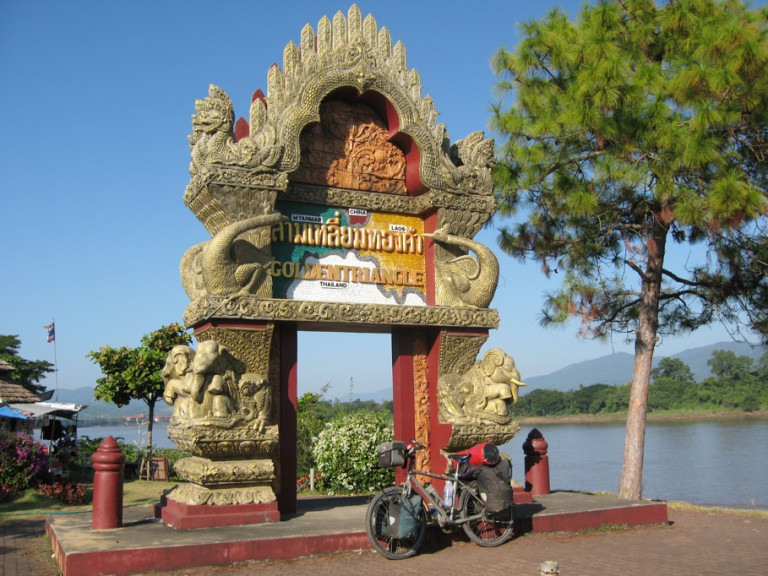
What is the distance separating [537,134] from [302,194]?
18.3 ft

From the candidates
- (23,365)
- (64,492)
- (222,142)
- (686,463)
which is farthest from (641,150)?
(23,365)

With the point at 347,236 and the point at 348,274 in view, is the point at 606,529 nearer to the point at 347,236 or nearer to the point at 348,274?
the point at 348,274

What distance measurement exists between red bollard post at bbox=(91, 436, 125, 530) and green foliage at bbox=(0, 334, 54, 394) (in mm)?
32210

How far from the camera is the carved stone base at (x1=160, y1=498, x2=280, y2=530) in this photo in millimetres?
A: 7246

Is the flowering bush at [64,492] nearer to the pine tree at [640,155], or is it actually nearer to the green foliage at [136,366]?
the green foliage at [136,366]

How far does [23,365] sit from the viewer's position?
3906cm

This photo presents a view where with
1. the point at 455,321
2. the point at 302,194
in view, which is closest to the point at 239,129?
the point at 302,194

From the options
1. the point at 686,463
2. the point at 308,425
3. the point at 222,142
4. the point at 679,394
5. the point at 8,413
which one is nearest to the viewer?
the point at 222,142

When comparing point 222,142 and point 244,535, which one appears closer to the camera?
point 244,535

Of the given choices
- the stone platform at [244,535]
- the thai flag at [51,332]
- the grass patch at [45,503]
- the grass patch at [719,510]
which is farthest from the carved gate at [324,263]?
the thai flag at [51,332]

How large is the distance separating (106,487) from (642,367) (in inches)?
350

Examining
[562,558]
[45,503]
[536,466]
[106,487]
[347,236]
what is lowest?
[45,503]

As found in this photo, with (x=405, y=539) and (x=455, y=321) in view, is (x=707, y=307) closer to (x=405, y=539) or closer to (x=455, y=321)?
(x=455, y=321)

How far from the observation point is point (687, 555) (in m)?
7.21
